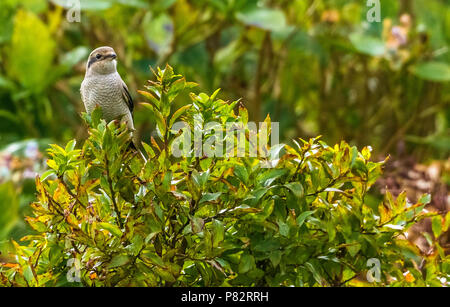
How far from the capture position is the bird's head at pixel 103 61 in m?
1.12

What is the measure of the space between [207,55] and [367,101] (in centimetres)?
71

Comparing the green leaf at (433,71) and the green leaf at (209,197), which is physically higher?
the green leaf at (433,71)

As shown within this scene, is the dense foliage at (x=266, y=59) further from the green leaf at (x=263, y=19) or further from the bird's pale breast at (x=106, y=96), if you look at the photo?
the bird's pale breast at (x=106, y=96)

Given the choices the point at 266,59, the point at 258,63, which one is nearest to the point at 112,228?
the point at 258,63

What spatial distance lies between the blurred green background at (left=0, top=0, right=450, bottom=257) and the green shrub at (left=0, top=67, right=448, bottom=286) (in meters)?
1.00

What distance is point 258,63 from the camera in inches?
92.6

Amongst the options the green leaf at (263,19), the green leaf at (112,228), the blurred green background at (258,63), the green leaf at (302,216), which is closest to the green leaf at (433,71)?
the blurred green background at (258,63)

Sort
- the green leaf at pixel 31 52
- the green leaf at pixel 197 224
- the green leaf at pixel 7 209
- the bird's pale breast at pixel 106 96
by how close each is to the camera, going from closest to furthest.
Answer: the green leaf at pixel 197 224
the bird's pale breast at pixel 106 96
the green leaf at pixel 7 209
the green leaf at pixel 31 52

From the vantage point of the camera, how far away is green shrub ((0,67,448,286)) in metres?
0.78

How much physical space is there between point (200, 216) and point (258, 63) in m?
1.60

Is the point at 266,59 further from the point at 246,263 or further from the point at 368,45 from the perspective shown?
the point at 246,263

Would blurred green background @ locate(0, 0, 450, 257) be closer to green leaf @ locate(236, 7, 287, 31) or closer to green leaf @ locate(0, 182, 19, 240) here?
green leaf @ locate(236, 7, 287, 31)

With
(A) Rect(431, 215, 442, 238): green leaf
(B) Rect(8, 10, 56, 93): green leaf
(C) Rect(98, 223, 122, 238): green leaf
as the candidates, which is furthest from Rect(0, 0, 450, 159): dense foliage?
(C) Rect(98, 223, 122, 238): green leaf
